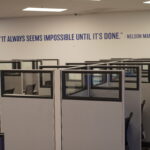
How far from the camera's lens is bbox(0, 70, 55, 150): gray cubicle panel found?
3141 mm

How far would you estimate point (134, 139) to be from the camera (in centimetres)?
399

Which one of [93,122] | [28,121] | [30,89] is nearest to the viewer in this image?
[93,122]

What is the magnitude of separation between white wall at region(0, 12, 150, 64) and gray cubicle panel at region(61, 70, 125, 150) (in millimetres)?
5313

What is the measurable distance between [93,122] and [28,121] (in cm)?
66

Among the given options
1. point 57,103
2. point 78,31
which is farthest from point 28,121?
point 78,31

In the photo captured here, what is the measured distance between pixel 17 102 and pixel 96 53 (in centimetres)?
552

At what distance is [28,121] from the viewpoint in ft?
10.5

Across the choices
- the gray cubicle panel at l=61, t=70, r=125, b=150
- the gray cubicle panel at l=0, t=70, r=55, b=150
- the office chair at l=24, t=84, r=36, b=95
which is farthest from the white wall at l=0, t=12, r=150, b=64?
the gray cubicle panel at l=0, t=70, r=55, b=150

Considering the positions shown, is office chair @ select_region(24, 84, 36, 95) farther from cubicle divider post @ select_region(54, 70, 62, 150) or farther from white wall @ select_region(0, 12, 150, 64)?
cubicle divider post @ select_region(54, 70, 62, 150)

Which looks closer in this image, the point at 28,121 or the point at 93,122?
the point at 93,122

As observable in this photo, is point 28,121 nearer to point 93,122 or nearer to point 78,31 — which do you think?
point 93,122

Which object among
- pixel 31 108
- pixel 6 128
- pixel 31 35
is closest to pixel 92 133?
pixel 31 108

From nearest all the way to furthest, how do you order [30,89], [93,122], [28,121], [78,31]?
[93,122] < [28,121] < [30,89] < [78,31]

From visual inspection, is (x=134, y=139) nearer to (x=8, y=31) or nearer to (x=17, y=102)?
Result: (x=17, y=102)
